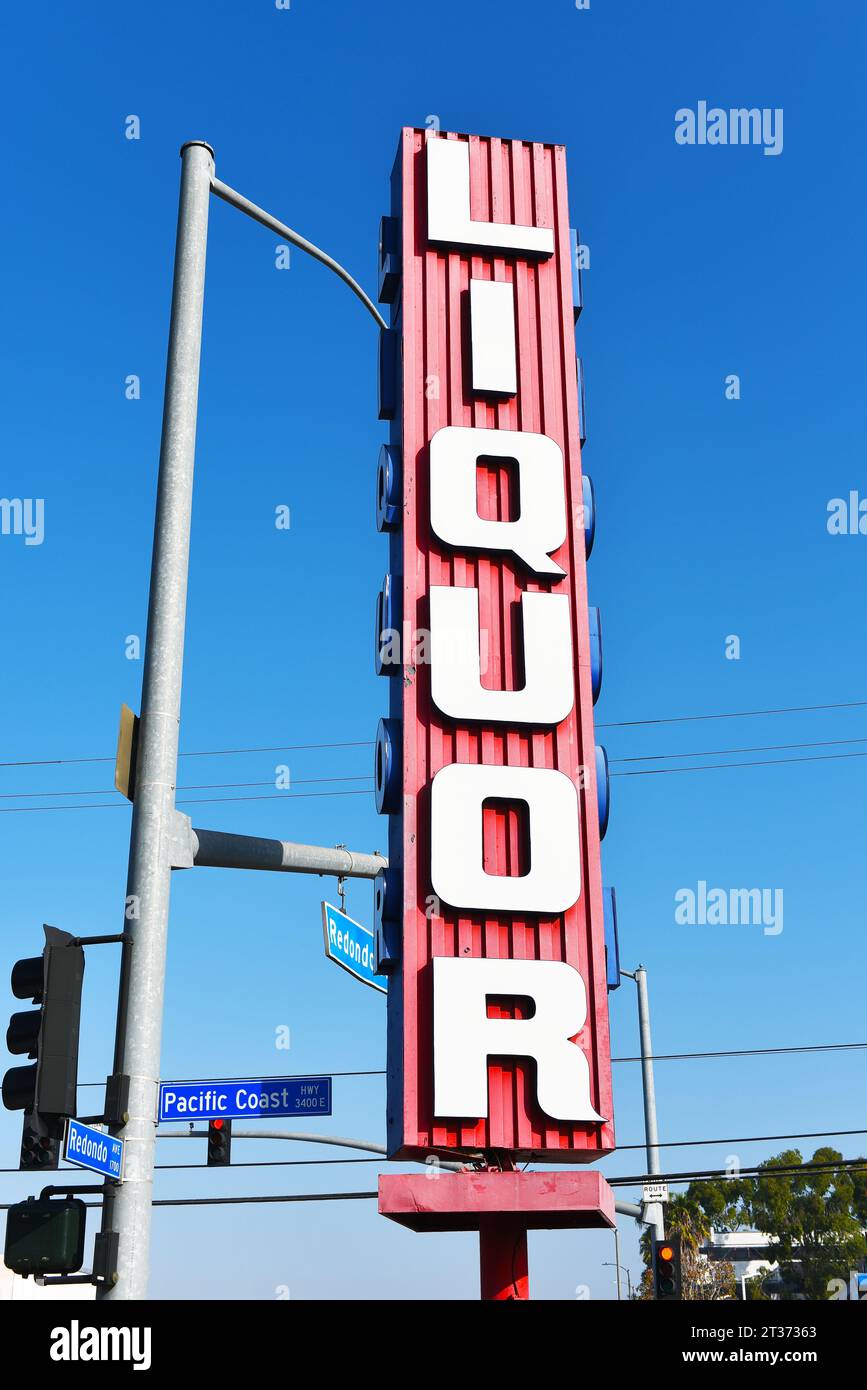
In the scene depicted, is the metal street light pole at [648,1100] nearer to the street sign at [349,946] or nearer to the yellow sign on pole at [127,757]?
the street sign at [349,946]

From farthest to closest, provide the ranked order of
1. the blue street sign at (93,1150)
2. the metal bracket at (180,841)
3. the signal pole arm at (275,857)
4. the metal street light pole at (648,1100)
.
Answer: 1. the metal street light pole at (648,1100)
2. the signal pole arm at (275,857)
3. the metal bracket at (180,841)
4. the blue street sign at (93,1150)

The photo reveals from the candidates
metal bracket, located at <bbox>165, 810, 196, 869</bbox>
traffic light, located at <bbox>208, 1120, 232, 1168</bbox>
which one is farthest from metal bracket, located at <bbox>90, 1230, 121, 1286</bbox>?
traffic light, located at <bbox>208, 1120, 232, 1168</bbox>

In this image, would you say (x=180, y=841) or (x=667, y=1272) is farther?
(x=667, y=1272)

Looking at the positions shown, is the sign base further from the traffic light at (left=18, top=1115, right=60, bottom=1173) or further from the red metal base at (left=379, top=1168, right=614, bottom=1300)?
the traffic light at (left=18, top=1115, right=60, bottom=1173)

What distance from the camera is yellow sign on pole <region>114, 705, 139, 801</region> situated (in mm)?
9641

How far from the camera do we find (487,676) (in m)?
14.2

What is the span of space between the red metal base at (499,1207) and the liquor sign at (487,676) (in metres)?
0.32

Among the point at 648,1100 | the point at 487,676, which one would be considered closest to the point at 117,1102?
the point at 487,676

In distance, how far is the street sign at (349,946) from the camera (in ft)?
44.2

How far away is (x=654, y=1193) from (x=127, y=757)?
22.8 meters

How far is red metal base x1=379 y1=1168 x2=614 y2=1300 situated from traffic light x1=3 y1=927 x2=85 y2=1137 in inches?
175

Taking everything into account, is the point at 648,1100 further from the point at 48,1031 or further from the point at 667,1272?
the point at 48,1031

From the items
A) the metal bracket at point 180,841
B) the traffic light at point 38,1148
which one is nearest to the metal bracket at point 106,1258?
the traffic light at point 38,1148
